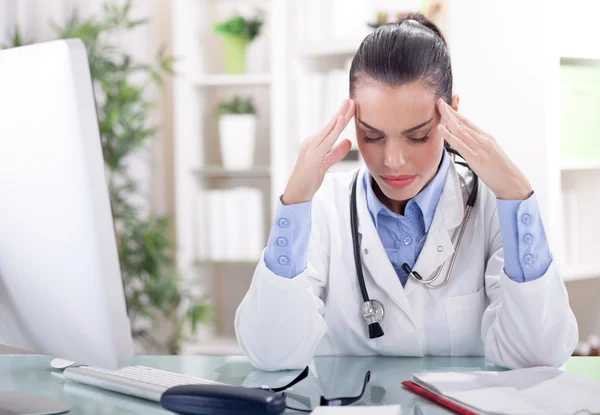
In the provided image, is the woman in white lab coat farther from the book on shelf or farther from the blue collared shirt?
the book on shelf

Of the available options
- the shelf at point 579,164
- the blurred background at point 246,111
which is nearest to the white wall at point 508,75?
the blurred background at point 246,111

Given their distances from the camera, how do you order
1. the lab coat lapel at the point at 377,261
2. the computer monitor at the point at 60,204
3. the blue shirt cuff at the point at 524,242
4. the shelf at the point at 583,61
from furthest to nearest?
the shelf at the point at 583,61 → the lab coat lapel at the point at 377,261 → the blue shirt cuff at the point at 524,242 → the computer monitor at the point at 60,204

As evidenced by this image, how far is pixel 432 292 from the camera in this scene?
5.46 ft

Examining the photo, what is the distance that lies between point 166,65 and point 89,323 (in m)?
2.62

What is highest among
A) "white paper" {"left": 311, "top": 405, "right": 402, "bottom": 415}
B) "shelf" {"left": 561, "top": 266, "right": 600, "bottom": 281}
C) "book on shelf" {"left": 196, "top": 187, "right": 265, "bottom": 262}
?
"white paper" {"left": 311, "top": 405, "right": 402, "bottom": 415}

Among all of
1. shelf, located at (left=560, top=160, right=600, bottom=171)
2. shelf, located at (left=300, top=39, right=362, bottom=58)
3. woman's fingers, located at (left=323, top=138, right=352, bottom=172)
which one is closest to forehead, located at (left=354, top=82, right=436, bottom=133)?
woman's fingers, located at (left=323, top=138, right=352, bottom=172)

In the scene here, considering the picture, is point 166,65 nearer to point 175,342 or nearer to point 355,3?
point 355,3

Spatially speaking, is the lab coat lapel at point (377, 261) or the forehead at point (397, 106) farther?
the lab coat lapel at point (377, 261)

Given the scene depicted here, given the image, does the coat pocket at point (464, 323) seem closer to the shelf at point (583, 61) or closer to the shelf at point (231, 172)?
the shelf at point (583, 61)

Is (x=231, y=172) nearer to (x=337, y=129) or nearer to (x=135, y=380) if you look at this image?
(x=337, y=129)

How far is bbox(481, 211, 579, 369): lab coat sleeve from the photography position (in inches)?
55.7

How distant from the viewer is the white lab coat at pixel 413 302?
1.43 meters

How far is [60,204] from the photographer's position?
863 millimetres

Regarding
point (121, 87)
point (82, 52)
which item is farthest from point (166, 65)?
point (82, 52)
